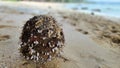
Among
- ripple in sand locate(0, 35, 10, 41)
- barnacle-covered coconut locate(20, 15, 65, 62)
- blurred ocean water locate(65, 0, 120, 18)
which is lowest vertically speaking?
blurred ocean water locate(65, 0, 120, 18)

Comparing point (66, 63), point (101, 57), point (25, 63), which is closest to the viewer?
point (25, 63)

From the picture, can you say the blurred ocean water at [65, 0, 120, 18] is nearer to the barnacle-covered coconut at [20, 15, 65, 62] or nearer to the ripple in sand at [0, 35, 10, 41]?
the ripple in sand at [0, 35, 10, 41]

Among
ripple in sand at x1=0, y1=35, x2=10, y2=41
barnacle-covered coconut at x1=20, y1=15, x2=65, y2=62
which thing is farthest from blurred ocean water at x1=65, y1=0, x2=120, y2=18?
barnacle-covered coconut at x1=20, y1=15, x2=65, y2=62

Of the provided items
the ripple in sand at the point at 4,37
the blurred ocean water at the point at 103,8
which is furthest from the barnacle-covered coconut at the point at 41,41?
the blurred ocean water at the point at 103,8

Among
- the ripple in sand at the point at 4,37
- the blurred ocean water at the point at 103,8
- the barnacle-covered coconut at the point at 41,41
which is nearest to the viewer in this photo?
the barnacle-covered coconut at the point at 41,41

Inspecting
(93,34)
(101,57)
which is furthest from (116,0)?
(101,57)

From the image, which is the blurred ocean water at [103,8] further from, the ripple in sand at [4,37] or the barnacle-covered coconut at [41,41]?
the barnacle-covered coconut at [41,41]

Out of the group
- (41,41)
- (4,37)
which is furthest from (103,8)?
(41,41)

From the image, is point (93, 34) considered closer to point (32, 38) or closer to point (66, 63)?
point (66, 63)
